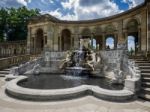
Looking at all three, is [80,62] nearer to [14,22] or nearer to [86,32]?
[86,32]

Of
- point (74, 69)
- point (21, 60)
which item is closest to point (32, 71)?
point (21, 60)

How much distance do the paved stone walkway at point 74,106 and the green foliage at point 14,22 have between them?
34.3m

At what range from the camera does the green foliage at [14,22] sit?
37344 mm

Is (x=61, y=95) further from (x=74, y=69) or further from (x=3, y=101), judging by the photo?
(x=74, y=69)

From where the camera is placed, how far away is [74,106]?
18.7 feet

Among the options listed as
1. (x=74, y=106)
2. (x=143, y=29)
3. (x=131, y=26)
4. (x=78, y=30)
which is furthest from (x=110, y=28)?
(x=74, y=106)

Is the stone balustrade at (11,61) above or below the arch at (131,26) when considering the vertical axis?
below

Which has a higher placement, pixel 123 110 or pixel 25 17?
pixel 25 17

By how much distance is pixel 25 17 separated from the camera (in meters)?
39.1

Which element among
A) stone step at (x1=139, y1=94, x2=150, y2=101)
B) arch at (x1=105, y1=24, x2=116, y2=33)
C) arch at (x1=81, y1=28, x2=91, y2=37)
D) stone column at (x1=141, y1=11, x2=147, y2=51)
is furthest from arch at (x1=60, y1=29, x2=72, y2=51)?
stone step at (x1=139, y1=94, x2=150, y2=101)

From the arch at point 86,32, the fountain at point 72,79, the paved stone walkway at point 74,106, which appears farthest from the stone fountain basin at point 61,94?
the arch at point 86,32

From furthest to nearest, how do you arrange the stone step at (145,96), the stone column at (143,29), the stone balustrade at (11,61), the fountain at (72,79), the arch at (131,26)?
the arch at (131,26), the stone column at (143,29), the stone balustrade at (11,61), the stone step at (145,96), the fountain at (72,79)

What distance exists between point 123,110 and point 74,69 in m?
9.10

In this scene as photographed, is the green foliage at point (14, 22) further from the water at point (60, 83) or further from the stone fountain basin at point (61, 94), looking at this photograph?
the stone fountain basin at point (61, 94)
